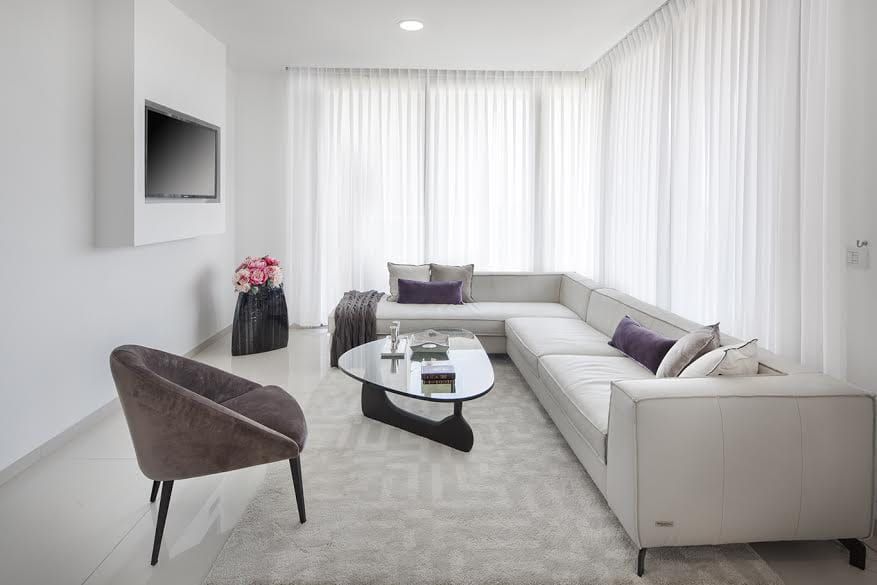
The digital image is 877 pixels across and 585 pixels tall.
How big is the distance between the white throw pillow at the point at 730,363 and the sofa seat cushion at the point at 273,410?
5.31ft

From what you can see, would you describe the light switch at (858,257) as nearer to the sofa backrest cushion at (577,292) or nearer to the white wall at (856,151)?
the white wall at (856,151)

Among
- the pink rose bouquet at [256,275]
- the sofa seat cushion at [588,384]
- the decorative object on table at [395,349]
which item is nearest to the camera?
the sofa seat cushion at [588,384]

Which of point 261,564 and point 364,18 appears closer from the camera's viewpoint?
point 261,564

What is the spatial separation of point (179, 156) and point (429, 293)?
239 cm

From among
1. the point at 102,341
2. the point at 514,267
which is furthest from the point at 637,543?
the point at 514,267

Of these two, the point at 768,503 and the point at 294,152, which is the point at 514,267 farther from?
the point at 768,503

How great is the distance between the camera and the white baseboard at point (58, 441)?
118 inches

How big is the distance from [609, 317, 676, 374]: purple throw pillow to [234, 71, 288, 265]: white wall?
4001 mm

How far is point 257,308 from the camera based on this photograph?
5656 millimetres

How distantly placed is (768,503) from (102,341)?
357 centimetres

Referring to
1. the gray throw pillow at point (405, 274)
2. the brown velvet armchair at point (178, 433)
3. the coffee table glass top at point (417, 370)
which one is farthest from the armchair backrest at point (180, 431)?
the gray throw pillow at point (405, 274)

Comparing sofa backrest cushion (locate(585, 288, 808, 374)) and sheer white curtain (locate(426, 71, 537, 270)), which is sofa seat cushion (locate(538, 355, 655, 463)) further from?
sheer white curtain (locate(426, 71, 537, 270))

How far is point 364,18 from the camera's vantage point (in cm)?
479

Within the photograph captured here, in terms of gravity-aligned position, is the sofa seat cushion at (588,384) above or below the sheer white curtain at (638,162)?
below
